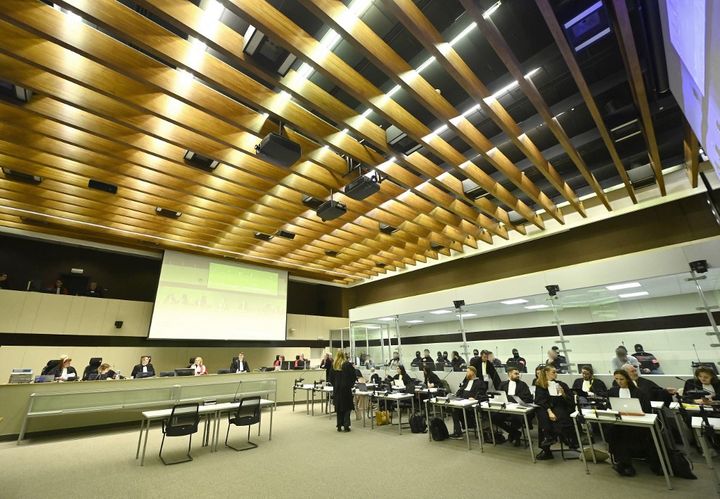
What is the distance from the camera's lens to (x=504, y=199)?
624 cm

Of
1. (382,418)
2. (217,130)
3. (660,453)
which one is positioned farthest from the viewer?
(382,418)

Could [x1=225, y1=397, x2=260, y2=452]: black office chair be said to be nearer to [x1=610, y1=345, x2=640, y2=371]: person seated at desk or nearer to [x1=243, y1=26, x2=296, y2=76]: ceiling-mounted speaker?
[x1=243, y1=26, x2=296, y2=76]: ceiling-mounted speaker

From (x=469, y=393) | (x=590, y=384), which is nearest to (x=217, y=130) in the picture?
(x=469, y=393)

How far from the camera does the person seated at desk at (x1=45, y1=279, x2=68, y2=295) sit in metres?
8.58

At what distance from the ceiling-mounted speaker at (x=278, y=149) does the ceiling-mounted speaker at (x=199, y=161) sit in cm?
152

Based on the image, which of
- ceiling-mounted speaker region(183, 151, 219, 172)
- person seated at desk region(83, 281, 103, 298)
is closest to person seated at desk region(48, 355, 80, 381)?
person seated at desk region(83, 281, 103, 298)

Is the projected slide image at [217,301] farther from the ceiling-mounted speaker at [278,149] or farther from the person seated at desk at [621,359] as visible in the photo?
the person seated at desk at [621,359]

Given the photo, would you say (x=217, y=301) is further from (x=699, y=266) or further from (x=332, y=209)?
(x=699, y=266)

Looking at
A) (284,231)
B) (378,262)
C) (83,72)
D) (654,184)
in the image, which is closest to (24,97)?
(83,72)

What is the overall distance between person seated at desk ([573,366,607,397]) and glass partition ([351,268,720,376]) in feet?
2.66

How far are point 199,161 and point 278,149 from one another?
6.69 ft

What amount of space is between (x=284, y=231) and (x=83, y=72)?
5198mm

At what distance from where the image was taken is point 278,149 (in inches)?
163

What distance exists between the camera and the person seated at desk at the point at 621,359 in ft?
20.7
